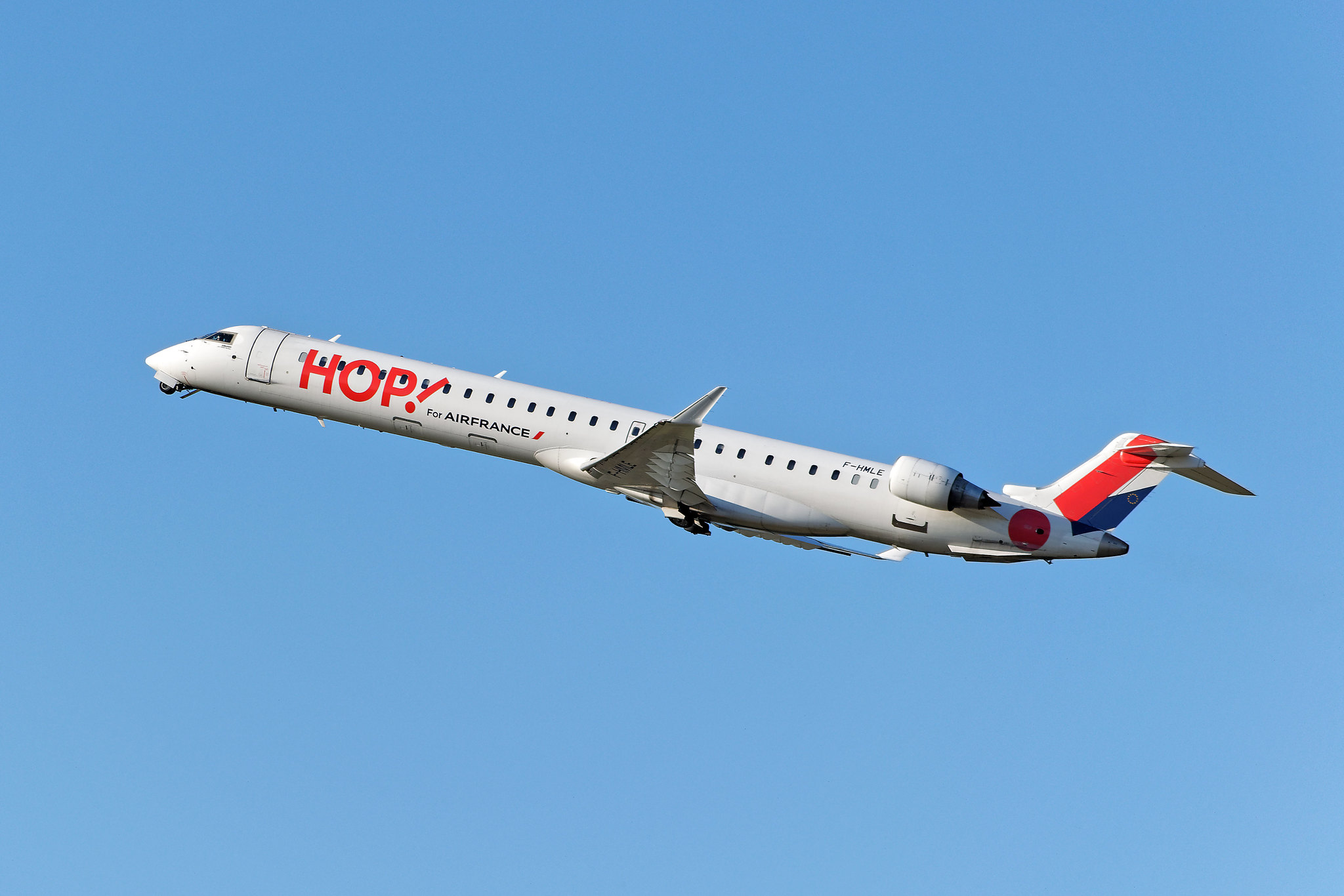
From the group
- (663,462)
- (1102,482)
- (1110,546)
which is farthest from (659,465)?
(1110,546)

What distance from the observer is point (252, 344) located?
1542 inches

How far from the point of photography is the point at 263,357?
38906mm

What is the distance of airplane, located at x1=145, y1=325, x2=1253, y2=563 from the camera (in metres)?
34.2

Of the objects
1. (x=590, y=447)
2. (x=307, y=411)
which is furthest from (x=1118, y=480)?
(x=307, y=411)

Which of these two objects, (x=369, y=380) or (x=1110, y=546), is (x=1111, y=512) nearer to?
(x=1110, y=546)

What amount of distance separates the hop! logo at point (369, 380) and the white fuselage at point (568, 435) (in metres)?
0.03

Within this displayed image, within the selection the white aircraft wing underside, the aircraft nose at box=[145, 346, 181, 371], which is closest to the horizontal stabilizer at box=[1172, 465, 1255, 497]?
the white aircraft wing underside

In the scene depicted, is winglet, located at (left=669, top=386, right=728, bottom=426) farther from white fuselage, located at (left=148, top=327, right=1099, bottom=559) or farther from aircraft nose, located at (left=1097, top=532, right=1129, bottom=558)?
aircraft nose, located at (left=1097, top=532, right=1129, bottom=558)

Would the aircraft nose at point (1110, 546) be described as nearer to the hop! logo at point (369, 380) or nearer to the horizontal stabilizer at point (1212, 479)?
the horizontal stabilizer at point (1212, 479)

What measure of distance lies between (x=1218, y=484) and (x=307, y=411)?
912 inches

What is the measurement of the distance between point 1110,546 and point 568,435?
13461 mm

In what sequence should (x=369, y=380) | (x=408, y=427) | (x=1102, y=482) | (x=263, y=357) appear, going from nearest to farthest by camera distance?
(x=1102, y=482) < (x=408, y=427) < (x=369, y=380) < (x=263, y=357)

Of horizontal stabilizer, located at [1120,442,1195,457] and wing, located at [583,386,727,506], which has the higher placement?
horizontal stabilizer, located at [1120,442,1195,457]

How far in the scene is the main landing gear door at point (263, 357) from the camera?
127 feet
